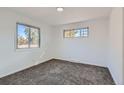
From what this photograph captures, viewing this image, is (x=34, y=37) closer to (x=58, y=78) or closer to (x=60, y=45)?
(x=60, y=45)

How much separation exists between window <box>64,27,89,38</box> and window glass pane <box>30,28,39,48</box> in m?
1.75

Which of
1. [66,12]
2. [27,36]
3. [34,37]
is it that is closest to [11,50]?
[27,36]

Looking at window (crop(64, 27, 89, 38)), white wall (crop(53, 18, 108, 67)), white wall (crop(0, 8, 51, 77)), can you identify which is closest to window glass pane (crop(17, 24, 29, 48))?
white wall (crop(0, 8, 51, 77))

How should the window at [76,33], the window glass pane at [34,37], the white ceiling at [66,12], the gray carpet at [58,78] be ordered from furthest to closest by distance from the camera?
the window at [76,33] < the window glass pane at [34,37] < the white ceiling at [66,12] < the gray carpet at [58,78]

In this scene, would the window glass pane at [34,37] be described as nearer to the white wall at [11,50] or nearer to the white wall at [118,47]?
the white wall at [11,50]

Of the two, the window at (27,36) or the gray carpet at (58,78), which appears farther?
the window at (27,36)

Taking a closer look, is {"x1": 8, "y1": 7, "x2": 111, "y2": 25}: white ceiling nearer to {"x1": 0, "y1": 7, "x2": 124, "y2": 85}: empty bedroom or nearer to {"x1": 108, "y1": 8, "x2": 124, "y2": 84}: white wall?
{"x1": 0, "y1": 7, "x2": 124, "y2": 85}: empty bedroom

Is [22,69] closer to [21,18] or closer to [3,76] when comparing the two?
[3,76]

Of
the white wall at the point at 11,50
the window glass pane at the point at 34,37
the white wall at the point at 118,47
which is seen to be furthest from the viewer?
the window glass pane at the point at 34,37

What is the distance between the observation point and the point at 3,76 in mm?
3152

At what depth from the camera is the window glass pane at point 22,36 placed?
151 inches

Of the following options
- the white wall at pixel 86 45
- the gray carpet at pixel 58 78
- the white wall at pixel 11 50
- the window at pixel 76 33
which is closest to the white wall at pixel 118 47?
the gray carpet at pixel 58 78

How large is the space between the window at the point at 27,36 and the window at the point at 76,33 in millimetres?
1716
